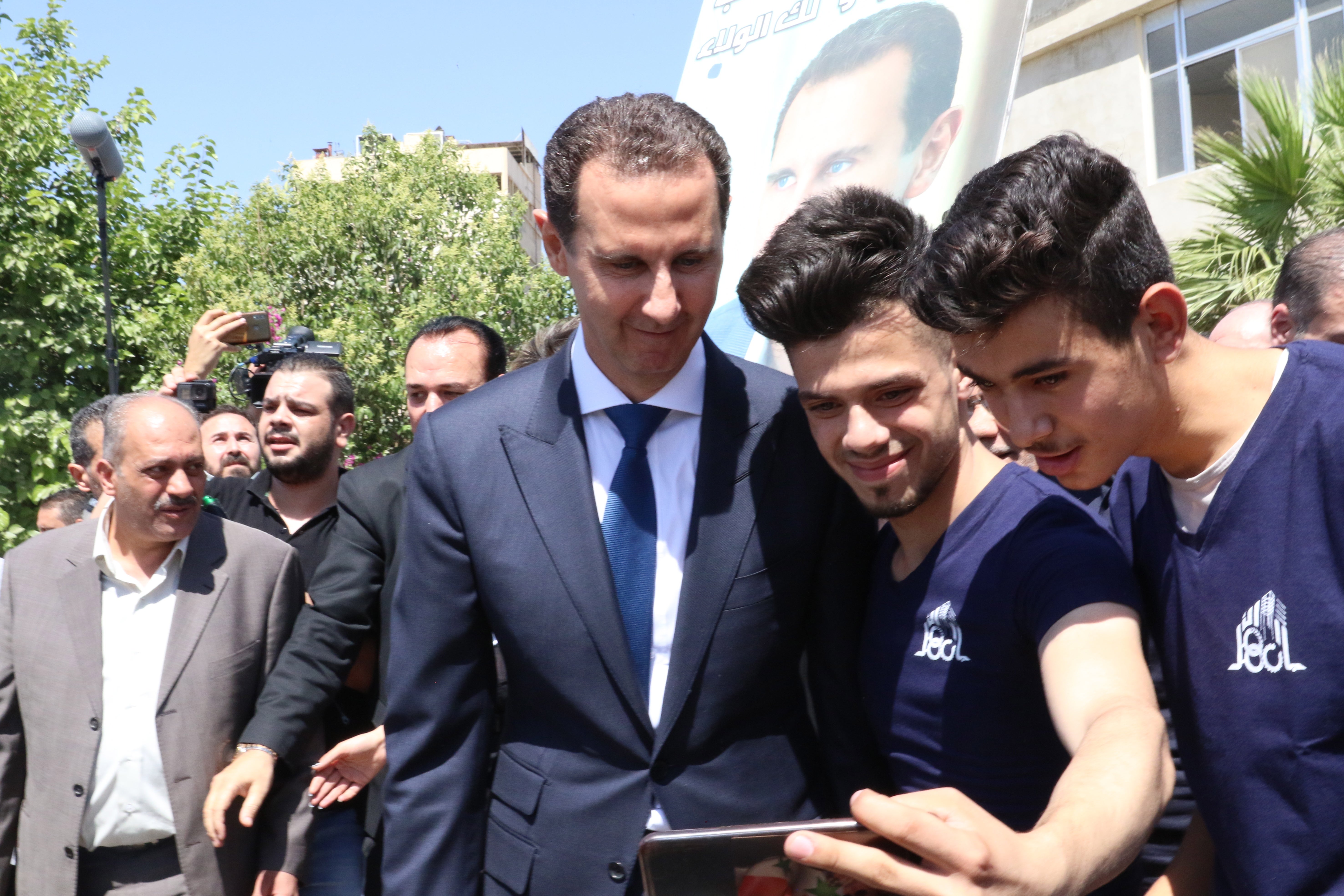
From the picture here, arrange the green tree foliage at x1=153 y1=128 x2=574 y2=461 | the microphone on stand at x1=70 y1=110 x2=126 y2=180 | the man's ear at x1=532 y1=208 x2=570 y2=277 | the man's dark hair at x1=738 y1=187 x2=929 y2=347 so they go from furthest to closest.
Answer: the green tree foliage at x1=153 y1=128 x2=574 y2=461, the microphone on stand at x1=70 y1=110 x2=126 y2=180, the man's ear at x1=532 y1=208 x2=570 y2=277, the man's dark hair at x1=738 y1=187 x2=929 y2=347

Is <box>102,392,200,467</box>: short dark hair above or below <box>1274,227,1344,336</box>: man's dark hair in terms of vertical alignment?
below

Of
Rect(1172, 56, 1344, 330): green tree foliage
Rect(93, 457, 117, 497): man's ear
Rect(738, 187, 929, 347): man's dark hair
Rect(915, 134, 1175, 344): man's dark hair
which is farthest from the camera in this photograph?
Rect(1172, 56, 1344, 330): green tree foliage

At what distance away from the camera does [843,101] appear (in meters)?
5.73

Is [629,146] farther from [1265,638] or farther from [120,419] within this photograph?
[120,419]

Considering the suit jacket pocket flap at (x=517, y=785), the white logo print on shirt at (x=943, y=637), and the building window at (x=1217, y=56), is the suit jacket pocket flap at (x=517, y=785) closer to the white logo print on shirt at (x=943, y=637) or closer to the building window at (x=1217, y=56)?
the white logo print on shirt at (x=943, y=637)

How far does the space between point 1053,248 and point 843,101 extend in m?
4.44

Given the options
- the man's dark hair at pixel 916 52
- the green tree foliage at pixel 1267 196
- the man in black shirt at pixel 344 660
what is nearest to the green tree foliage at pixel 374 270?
the green tree foliage at pixel 1267 196

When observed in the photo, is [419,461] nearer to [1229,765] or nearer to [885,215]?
[885,215]

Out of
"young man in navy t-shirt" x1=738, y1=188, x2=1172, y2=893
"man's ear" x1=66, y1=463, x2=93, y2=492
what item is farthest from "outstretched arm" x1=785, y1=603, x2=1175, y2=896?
"man's ear" x1=66, y1=463, x2=93, y2=492

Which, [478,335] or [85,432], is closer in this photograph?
[478,335]

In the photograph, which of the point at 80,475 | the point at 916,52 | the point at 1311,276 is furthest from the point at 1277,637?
the point at 80,475

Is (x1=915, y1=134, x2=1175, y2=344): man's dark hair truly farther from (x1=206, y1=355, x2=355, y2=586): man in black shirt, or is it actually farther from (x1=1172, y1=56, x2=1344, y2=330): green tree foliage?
(x1=1172, y1=56, x2=1344, y2=330): green tree foliage

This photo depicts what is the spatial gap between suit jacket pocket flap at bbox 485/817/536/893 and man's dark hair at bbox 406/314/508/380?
2.24 metres

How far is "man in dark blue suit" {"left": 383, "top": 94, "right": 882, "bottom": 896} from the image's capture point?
77.8 inches
